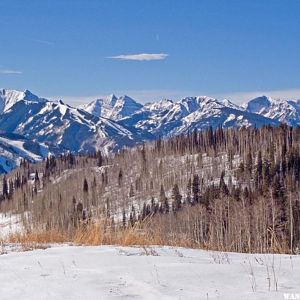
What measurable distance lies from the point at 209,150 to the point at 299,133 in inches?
1229

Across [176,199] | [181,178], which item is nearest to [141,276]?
[176,199]

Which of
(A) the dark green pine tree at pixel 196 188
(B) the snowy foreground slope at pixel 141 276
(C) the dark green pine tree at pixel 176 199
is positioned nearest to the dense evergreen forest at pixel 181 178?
(C) the dark green pine tree at pixel 176 199

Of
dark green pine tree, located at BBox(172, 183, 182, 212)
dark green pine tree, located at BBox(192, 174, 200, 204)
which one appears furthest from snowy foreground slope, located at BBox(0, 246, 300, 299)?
dark green pine tree, located at BBox(192, 174, 200, 204)

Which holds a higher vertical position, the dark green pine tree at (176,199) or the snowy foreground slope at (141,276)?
the snowy foreground slope at (141,276)

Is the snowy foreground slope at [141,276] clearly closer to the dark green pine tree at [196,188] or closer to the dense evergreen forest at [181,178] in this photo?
the dense evergreen forest at [181,178]

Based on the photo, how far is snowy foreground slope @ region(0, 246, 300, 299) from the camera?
6832mm

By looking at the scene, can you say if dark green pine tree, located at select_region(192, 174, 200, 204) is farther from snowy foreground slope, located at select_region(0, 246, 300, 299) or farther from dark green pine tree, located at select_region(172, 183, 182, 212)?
snowy foreground slope, located at select_region(0, 246, 300, 299)

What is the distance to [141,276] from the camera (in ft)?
25.5

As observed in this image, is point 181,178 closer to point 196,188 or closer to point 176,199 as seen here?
point 196,188

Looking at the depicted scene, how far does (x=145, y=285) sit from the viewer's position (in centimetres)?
722

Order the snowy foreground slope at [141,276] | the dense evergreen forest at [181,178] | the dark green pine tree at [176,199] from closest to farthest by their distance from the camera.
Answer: the snowy foreground slope at [141,276] → the dense evergreen forest at [181,178] → the dark green pine tree at [176,199]

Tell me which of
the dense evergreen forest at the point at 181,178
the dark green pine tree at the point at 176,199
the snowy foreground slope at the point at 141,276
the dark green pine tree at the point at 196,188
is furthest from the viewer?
the dark green pine tree at the point at 196,188

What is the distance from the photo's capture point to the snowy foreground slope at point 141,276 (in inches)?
269

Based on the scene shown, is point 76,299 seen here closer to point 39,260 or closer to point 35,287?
point 35,287
